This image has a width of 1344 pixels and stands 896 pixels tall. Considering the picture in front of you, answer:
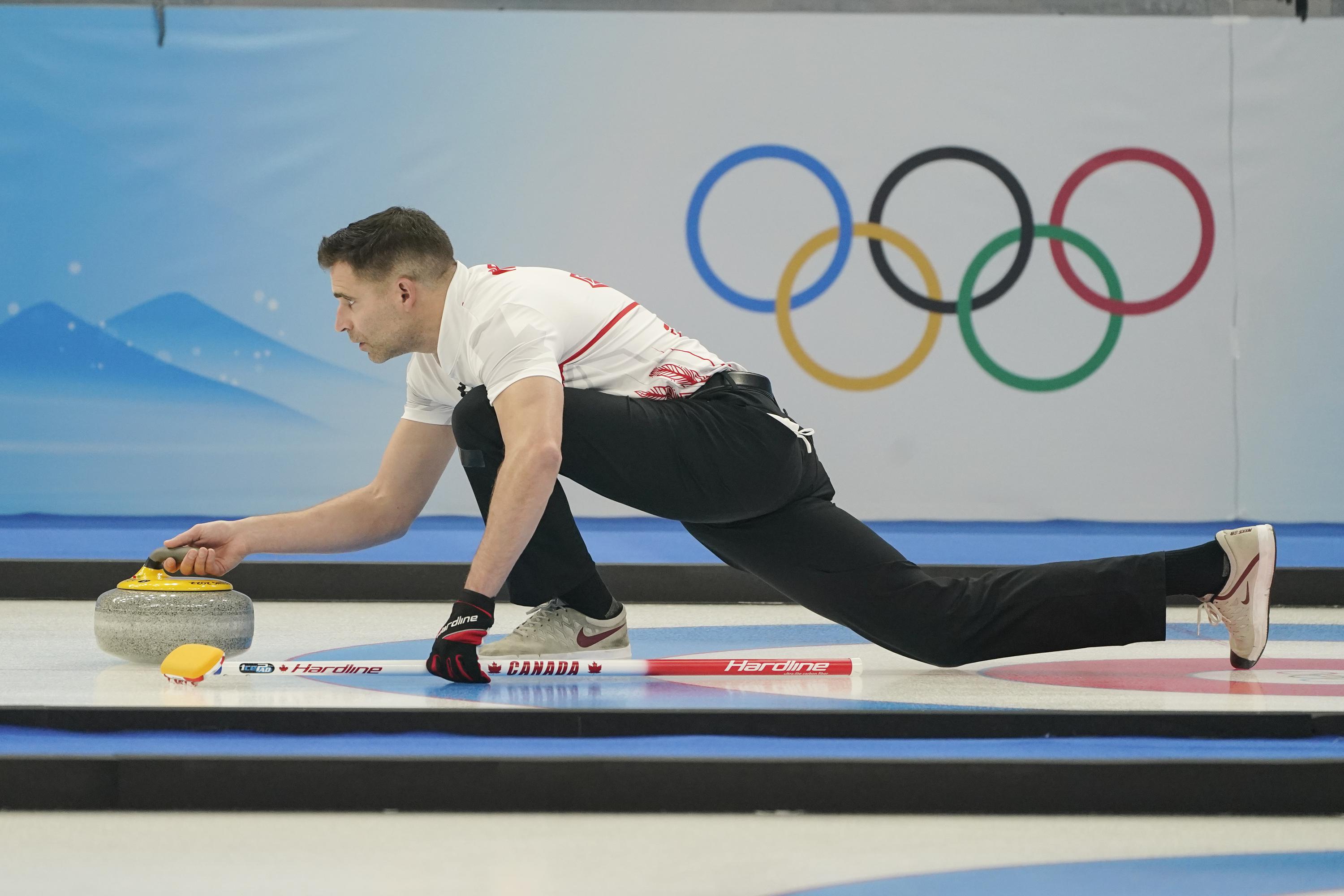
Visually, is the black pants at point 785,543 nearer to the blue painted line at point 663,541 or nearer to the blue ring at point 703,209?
the blue painted line at point 663,541

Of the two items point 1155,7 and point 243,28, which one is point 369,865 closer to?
point 243,28

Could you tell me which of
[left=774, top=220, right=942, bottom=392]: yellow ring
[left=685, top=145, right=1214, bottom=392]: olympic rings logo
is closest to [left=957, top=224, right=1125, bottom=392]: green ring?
[left=685, top=145, right=1214, bottom=392]: olympic rings logo

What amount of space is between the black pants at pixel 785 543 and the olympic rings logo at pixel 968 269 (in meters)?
2.70

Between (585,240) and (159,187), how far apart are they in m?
1.53

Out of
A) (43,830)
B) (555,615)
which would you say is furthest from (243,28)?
(43,830)

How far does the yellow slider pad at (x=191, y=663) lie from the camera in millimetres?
1972

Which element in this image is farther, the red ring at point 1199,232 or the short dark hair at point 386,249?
the red ring at point 1199,232

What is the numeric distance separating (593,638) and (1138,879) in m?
1.22

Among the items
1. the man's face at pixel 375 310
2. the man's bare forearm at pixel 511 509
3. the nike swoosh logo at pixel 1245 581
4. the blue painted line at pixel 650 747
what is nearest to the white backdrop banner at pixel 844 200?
the man's face at pixel 375 310

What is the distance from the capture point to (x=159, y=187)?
4863 millimetres

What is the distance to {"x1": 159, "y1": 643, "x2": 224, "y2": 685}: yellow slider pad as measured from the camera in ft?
6.47

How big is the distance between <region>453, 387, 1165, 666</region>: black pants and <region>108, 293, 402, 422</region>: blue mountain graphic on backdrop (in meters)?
2.66

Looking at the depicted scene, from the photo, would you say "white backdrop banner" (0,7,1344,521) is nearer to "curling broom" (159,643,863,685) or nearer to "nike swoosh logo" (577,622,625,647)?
"nike swoosh logo" (577,622,625,647)

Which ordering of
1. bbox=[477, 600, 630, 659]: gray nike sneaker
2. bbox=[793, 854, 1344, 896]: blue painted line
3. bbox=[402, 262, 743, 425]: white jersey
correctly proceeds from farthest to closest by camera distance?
bbox=[477, 600, 630, 659]: gray nike sneaker
bbox=[402, 262, 743, 425]: white jersey
bbox=[793, 854, 1344, 896]: blue painted line
